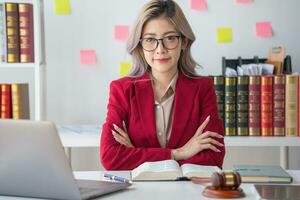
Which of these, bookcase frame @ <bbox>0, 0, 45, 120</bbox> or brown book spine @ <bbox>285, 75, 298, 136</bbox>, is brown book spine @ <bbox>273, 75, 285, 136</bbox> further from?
bookcase frame @ <bbox>0, 0, 45, 120</bbox>

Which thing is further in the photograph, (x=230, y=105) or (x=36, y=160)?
(x=230, y=105)

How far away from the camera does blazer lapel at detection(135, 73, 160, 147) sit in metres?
2.27

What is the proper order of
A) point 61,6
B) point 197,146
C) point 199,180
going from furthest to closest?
point 61,6 < point 197,146 < point 199,180

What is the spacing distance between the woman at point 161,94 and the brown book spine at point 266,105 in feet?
2.07

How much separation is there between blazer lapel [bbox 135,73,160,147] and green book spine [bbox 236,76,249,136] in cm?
75

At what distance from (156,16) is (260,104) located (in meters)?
0.89

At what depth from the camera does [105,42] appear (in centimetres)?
329

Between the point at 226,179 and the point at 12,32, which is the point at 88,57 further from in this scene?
the point at 226,179

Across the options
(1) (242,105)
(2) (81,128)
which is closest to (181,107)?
(1) (242,105)

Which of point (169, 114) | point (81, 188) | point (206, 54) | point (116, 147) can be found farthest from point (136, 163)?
point (206, 54)

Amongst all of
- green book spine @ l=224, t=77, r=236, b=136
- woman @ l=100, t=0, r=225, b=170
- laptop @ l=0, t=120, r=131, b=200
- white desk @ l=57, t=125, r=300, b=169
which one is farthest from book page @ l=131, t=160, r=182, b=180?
green book spine @ l=224, t=77, r=236, b=136

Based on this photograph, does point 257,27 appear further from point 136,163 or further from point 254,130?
point 136,163

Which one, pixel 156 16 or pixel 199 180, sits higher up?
pixel 156 16

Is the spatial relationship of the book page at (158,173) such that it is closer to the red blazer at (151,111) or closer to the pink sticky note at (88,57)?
the red blazer at (151,111)
